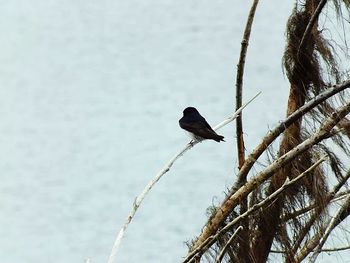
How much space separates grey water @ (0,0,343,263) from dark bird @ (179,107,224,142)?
6135 millimetres

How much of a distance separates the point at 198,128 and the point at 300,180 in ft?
6.45

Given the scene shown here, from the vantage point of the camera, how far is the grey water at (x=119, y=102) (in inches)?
583

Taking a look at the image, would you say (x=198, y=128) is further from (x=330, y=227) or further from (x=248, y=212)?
(x=248, y=212)

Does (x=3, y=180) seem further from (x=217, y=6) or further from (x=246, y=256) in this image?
(x=246, y=256)

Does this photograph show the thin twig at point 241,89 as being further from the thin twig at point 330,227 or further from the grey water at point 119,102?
the grey water at point 119,102

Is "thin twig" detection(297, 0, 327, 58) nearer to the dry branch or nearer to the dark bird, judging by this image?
the dry branch

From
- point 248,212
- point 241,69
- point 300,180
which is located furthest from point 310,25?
point 248,212

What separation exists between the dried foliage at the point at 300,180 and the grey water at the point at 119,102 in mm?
8126

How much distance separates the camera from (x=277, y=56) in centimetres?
1859

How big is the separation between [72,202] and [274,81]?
142 inches

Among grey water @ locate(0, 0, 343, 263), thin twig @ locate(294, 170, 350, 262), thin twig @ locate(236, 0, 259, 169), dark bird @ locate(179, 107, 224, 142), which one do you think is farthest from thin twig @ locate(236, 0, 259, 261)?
grey water @ locate(0, 0, 343, 263)

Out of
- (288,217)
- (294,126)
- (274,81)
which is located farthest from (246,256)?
(274,81)

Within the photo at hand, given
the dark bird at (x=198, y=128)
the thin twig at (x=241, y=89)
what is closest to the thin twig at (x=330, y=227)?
the thin twig at (x=241, y=89)

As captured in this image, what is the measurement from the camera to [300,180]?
4.63 meters
